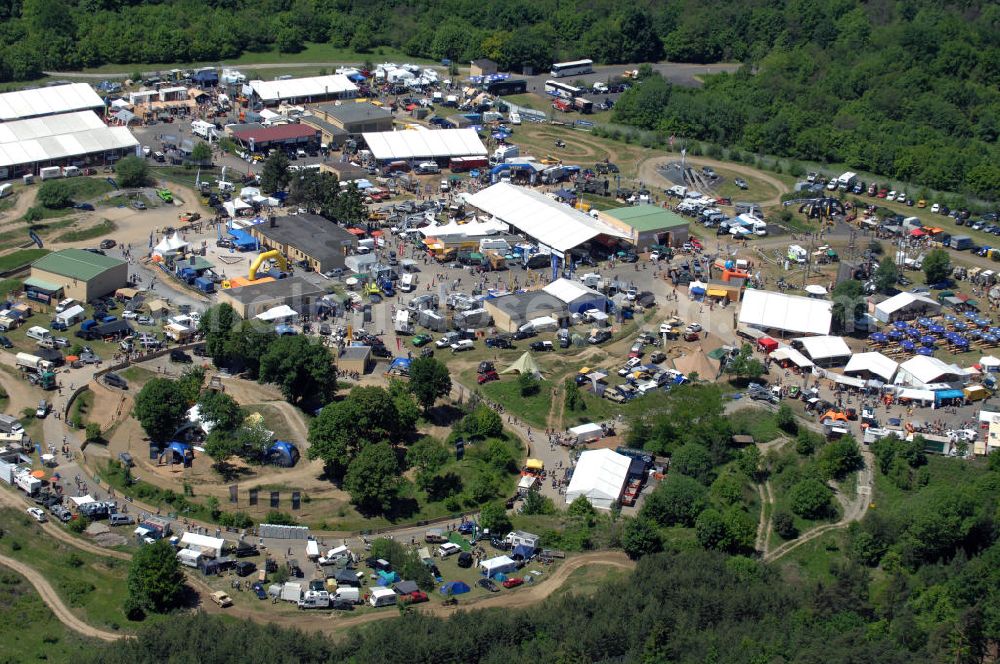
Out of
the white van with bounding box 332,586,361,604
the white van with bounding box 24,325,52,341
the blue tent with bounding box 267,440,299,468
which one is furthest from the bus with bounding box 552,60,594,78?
the white van with bounding box 332,586,361,604

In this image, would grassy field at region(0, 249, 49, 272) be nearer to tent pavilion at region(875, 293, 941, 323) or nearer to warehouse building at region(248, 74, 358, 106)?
warehouse building at region(248, 74, 358, 106)

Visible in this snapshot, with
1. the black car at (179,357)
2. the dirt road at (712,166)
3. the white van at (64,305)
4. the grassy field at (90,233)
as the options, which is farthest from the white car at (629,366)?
the grassy field at (90,233)

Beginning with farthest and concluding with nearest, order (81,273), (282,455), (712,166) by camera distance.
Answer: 1. (712,166)
2. (81,273)
3. (282,455)

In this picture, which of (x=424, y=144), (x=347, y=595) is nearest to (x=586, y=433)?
(x=347, y=595)

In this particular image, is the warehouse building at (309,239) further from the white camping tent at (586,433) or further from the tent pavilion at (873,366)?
the tent pavilion at (873,366)

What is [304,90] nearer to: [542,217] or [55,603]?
[542,217]
